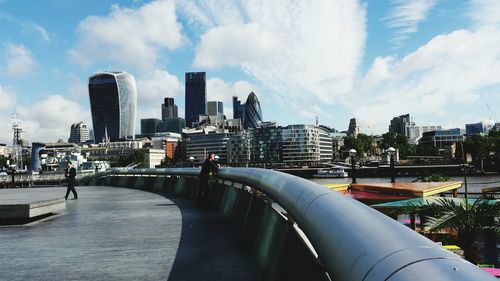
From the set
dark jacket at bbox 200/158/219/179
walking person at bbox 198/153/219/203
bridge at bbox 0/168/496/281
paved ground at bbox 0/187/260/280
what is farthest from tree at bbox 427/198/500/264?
walking person at bbox 198/153/219/203

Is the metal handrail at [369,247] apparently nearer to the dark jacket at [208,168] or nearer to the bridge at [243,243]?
the bridge at [243,243]

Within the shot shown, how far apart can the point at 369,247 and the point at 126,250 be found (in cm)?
473

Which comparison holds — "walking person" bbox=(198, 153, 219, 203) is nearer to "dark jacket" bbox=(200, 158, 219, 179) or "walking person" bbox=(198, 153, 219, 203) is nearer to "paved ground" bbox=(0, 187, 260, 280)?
"dark jacket" bbox=(200, 158, 219, 179)

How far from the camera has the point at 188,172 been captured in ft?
49.9

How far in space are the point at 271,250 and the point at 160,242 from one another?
2444 mm

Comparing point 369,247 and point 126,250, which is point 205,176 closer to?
point 126,250

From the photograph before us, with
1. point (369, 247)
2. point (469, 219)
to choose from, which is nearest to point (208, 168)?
point (469, 219)

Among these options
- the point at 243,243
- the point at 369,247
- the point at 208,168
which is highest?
the point at 208,168

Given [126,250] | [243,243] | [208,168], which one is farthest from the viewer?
[208,168]

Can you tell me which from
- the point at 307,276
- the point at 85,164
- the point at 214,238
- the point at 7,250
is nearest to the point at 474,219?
the point at 214,238

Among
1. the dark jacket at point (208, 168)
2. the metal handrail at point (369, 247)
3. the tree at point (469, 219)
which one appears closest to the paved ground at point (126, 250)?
the metal handrail at point (369, 247)

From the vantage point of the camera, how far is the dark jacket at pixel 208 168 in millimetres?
11823

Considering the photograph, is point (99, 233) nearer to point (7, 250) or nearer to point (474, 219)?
point (7, 250)

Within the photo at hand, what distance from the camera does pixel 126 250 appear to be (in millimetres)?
5879
